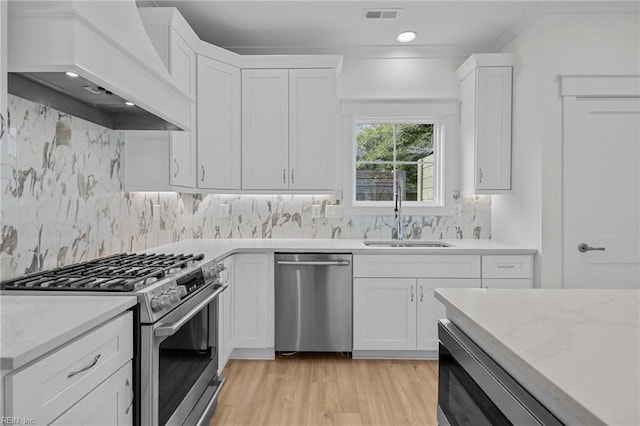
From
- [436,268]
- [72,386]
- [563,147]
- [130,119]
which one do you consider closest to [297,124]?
[130,119]

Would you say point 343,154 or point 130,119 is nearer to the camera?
point 130,119

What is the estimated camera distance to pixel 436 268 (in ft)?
10.3

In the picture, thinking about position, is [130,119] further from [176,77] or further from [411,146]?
[411,146]

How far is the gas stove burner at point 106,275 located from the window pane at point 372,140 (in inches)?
84.6

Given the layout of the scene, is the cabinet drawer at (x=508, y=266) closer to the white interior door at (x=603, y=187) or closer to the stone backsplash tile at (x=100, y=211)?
the white interior door at (x=603, y=187)

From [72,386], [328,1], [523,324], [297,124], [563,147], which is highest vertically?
[328,1]

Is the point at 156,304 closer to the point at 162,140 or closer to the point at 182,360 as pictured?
the point at 182,360

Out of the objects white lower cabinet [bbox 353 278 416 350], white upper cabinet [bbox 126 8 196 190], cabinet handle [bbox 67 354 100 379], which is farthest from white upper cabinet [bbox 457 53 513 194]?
cabinet handle [bbox 67 354 100 379]

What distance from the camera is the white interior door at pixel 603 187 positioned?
2982mm

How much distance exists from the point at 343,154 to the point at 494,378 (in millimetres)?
3039

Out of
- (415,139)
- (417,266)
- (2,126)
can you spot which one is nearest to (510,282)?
(417,266)

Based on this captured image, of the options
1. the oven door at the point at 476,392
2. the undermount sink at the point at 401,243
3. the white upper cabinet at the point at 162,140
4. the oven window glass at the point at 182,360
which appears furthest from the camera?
the undermount sink at the point at 401,243

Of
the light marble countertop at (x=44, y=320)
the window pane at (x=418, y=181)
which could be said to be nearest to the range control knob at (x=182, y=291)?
the light marble countertop at (x=44, y=320)

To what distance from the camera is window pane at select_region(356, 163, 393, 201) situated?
390 centimetres
